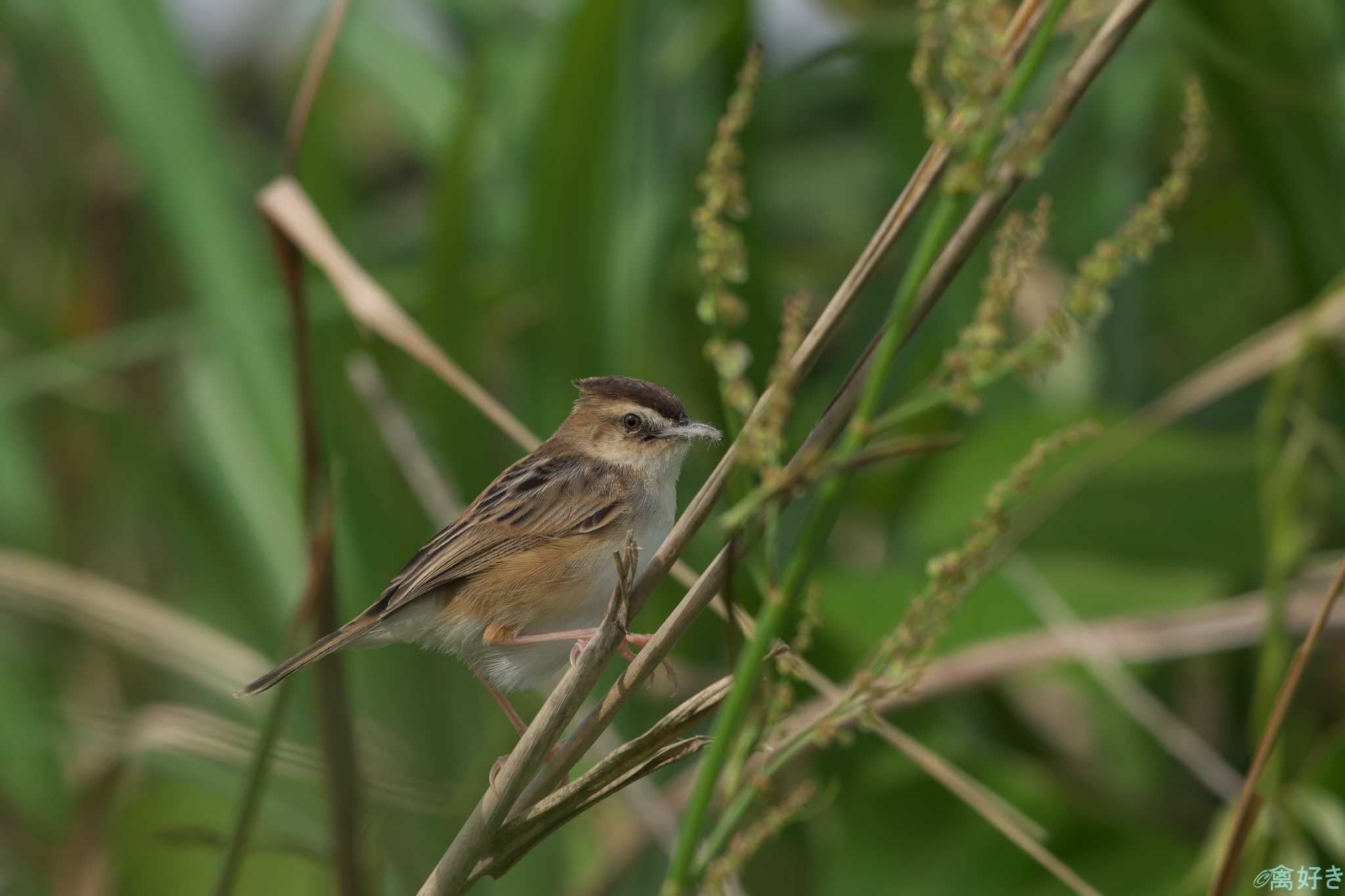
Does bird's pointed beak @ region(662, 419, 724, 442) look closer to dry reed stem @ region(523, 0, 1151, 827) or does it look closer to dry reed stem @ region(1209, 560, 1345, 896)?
dry reed stem @ region(523, 0, 1151, 827)

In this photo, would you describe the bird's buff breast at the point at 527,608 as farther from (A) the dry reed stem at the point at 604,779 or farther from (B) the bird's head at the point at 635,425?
(A) the dry reed stem at the point at 604,779

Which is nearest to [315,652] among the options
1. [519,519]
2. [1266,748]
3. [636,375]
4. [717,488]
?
[519,519]

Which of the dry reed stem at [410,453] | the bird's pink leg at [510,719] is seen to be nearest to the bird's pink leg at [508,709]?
the bird's pink leg at [510,719]

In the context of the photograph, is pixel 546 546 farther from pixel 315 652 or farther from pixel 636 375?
pixel 636 375

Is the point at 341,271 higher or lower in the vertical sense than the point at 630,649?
higher

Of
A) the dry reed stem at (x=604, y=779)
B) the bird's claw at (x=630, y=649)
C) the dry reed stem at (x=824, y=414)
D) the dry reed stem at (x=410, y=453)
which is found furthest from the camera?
the dry reed stem at (x=410, y=453)

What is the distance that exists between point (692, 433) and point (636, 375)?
4.66 ft

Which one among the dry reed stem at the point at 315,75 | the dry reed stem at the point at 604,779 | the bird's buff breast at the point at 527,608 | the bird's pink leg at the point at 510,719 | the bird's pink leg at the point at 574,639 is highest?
the dry reed stem at the point at 315,75

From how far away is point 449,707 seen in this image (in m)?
2.29

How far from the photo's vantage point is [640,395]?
170 cm

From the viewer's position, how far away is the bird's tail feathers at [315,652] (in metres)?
1.49

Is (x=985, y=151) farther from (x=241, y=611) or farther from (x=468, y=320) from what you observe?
(x=241, y=611)

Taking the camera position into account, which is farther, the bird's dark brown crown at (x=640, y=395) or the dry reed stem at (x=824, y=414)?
the bird's dark brown crown at (x=640, y=395)

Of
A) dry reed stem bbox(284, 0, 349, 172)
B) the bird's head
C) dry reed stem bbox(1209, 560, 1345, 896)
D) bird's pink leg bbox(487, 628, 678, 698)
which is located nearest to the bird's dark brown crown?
the bird's head
